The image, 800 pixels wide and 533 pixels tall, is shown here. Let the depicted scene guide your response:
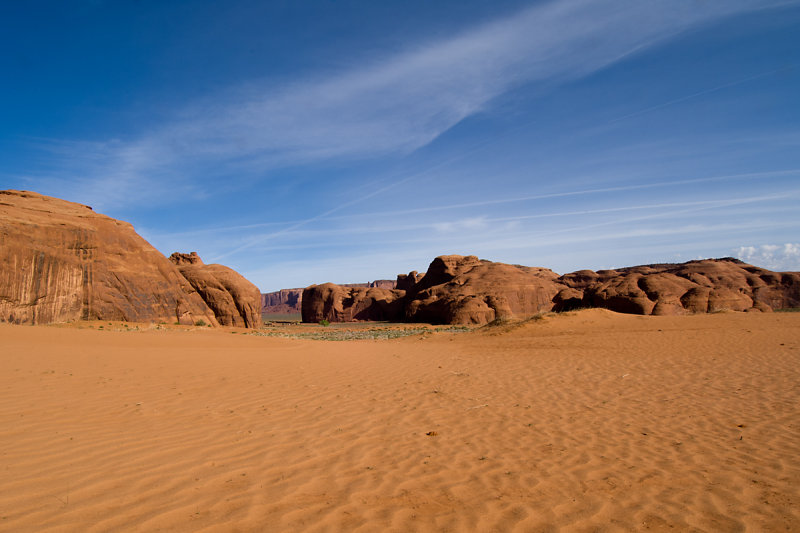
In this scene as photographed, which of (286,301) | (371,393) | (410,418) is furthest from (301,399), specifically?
(286,301)

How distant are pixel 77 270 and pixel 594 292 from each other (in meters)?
39.3

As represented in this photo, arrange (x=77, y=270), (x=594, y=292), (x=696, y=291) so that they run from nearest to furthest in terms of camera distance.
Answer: (x=77, y=270)
(x=696, y=291)
(x=594, y=292)

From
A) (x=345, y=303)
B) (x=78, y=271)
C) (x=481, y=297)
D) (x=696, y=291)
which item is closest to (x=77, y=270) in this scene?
(x=78, y=271)

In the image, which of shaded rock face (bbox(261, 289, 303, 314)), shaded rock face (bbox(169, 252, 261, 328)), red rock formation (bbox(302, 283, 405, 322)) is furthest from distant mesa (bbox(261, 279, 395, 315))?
shaded rock face (bbox(169, 252, 261, 328))

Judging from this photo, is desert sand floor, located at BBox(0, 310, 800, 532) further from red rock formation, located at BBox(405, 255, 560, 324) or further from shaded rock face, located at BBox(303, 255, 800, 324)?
red rock formation, located at BBox(405, 255, 560, 324)

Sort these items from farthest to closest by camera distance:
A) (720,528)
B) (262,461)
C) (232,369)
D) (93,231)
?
(93,231) → (232,369) → (262,461) → (720,528)

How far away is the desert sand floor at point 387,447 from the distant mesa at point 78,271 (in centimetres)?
854

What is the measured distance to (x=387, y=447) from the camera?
16.6 ft

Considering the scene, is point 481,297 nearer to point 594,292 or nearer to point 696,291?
point 594,292

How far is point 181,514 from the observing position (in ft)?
10.5

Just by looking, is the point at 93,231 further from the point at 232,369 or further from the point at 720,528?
the point at 720,528

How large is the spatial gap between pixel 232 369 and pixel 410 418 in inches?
229

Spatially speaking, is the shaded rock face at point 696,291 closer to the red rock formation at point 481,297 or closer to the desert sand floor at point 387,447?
the red rock formation at point 481,297

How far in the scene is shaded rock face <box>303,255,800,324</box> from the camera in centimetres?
3781
